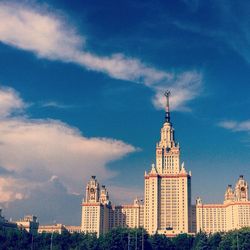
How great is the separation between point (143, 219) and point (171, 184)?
56.4 feet

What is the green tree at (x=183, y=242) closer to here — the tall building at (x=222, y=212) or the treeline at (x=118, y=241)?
the treeline at (x=118, y=241)

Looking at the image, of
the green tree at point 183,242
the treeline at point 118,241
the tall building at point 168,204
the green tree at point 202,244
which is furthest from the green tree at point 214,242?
the tall building at point 168,204

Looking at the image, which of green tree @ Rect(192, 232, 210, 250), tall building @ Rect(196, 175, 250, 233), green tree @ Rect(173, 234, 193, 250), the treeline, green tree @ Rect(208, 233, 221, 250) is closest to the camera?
Answer: the treeline

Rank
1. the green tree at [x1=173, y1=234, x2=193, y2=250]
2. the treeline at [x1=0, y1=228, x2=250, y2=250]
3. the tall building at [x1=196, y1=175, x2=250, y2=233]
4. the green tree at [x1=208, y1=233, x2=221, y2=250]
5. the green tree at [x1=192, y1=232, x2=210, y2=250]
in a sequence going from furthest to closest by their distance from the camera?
the tall building at [x1=196, y1=175, x2=250, y2=233]
the green tree at [x1=173, y1=234, x2=193, y2=250]
the green tree at [x1=208, y1=233, x2=221, y2=250]
the green tree at [x1=192, y1=232, x2=210, y2=250]
the treeline at [x1=0, y1=228, x2=250, y2=250]

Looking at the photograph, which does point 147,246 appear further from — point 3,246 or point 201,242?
point 3,246

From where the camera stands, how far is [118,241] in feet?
490

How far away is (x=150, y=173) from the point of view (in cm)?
19988

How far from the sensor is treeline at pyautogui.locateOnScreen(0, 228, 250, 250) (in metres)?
145

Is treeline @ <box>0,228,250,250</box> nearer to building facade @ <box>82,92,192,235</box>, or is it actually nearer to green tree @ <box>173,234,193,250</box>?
green tree @ <box>173,234,193,250</box>

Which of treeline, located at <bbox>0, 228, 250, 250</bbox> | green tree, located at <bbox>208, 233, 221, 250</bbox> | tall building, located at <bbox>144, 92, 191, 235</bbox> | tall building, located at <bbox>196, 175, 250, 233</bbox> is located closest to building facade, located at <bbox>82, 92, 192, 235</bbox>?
tall building, located at <bbox>144, 92, 191, 235</bbox>

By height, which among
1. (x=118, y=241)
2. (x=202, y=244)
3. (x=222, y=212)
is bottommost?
(x=202, y=244)

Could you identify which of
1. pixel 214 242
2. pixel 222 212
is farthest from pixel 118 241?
pixel 222 212

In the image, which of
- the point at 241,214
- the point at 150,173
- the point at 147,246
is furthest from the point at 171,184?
the point at 147,246

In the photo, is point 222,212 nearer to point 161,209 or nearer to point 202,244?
point 161,209
